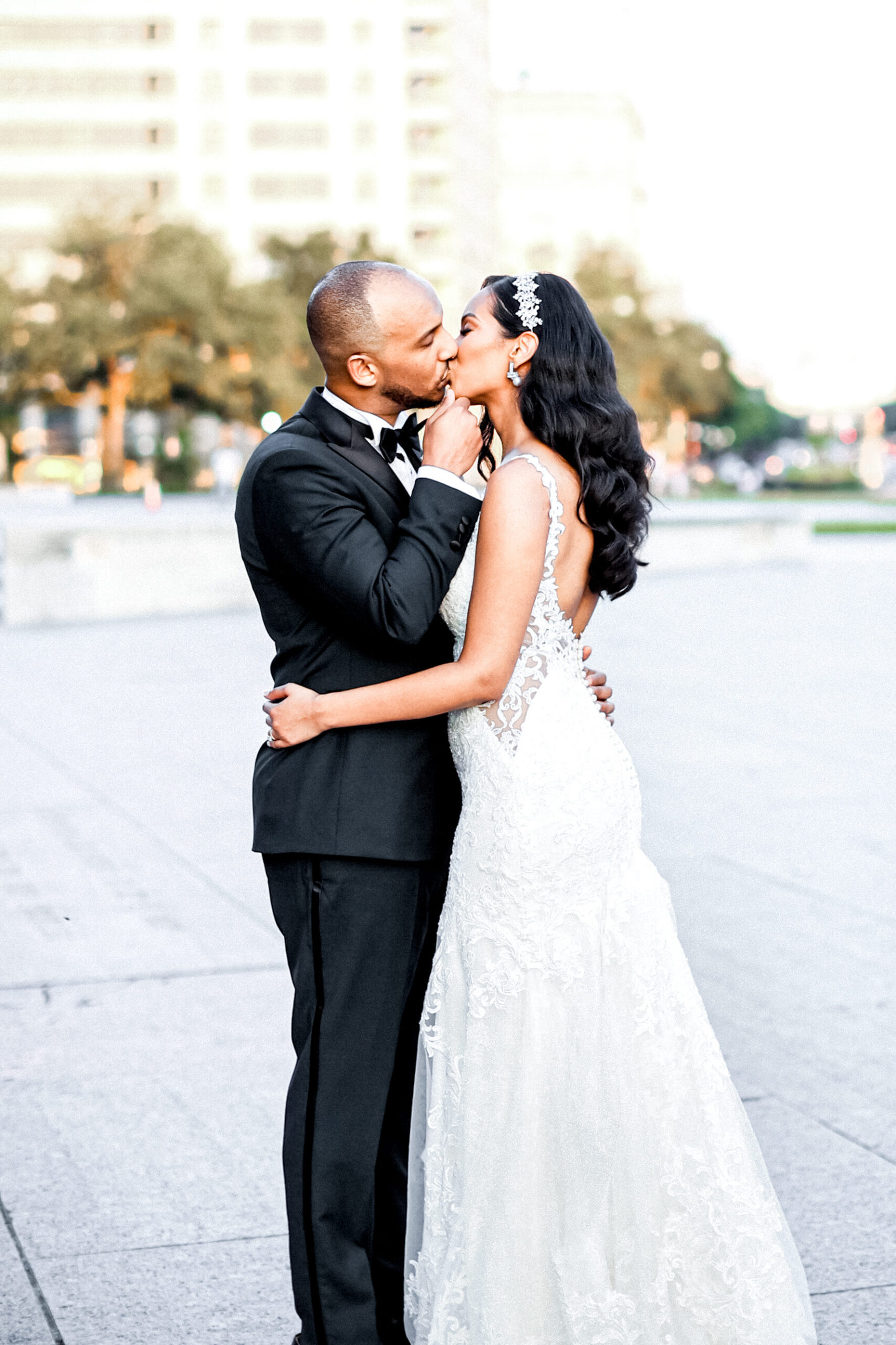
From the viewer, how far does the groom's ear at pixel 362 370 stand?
2852 mm

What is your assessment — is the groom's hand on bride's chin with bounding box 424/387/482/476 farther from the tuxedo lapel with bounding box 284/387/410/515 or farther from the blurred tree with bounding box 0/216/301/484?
the blurred tree with bounding box 0/216/301/484

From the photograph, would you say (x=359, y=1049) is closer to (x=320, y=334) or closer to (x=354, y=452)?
(x=354, y=452)

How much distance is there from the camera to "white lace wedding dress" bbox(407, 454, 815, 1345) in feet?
9.70

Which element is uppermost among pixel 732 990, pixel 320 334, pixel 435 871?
pixel 320 334

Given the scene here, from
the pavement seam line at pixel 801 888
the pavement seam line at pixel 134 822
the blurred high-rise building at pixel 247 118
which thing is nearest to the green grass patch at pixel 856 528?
the pavement seam line at pixel 134 822

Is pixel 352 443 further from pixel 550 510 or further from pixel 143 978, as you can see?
pixel 143 978

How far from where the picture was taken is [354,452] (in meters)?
2.92

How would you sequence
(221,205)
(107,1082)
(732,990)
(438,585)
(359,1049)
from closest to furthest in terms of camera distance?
(438,585) < (359,1049) < (107,1082) < (732,990) < (221,205)

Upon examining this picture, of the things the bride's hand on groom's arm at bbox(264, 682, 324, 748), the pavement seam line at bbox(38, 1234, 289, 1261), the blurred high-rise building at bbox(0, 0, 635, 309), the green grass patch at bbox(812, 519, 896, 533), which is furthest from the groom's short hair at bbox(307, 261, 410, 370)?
the blurred high-rise building at bbox(0, 0, 635, 309)

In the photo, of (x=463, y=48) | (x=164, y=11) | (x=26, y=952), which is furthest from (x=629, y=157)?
(x=26, y=952)

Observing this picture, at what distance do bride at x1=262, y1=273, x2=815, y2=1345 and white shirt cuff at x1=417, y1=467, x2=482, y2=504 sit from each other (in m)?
0.10

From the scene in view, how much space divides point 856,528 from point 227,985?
114 ft

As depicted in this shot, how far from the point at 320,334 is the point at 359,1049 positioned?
124 centimetres

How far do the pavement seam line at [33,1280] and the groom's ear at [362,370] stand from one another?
1956 millimetres
